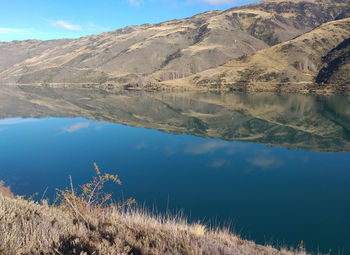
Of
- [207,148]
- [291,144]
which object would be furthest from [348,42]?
[207,148]

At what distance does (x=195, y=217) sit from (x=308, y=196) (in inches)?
413

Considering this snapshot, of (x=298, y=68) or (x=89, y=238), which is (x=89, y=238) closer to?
(x=89, y=238)

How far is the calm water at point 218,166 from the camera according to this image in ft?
52.0

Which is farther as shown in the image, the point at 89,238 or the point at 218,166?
the point at 218,166

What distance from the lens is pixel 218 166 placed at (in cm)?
2630

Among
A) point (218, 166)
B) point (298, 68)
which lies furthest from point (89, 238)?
point (298, 68)

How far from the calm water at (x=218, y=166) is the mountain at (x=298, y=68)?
78.6 m

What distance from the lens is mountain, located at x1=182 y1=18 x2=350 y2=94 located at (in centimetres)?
12036

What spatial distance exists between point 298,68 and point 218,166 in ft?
510

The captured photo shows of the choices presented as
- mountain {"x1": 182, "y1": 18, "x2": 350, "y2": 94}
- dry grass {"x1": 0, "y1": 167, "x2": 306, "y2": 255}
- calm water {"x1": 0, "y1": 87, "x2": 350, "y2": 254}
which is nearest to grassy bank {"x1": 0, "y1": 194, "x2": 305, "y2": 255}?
dry grass {"x1": 0, "y1": 167, "x2": 306, "y2": 255}

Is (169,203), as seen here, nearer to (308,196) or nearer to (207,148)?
(308,196)

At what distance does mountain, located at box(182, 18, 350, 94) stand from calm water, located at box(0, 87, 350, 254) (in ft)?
258

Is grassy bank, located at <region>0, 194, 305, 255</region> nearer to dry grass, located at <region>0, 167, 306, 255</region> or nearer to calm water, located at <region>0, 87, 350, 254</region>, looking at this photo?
dry grass, located at <region>0, 167, 306, 255</region>

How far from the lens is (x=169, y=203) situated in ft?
59.1
